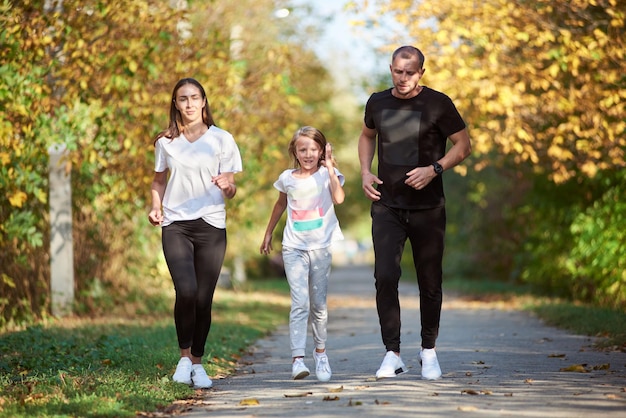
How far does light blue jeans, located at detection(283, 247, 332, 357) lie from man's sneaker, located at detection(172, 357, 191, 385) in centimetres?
73

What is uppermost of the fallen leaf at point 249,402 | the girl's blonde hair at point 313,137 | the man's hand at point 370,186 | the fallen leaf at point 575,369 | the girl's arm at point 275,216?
the girl's blonde hair at point 313,137

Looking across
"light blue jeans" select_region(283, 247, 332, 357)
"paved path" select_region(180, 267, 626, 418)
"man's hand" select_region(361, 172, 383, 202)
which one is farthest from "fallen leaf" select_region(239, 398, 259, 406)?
"man's hand" select_region(361, 172, 383, 202)

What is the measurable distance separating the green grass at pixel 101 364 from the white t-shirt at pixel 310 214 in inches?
52.0

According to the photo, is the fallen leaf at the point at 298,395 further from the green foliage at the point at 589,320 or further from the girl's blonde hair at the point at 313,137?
the green foliage at the point at 589,320

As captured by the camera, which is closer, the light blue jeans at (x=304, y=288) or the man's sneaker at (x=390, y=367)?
the man's sneaker at (x=390, y=367)

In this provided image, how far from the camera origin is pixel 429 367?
22.6ft

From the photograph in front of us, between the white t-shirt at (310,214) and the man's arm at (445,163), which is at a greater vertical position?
the man's arm at (445,163)

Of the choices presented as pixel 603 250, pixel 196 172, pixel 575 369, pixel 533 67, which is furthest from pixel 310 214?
pixel 603 250

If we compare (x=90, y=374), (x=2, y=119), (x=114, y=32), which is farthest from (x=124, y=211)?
(x=90, y=374)

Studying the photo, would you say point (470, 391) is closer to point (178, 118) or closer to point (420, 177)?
point (420, 177)

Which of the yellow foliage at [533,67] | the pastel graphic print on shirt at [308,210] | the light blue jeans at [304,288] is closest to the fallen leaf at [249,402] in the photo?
the light blue jeans at [304,288]

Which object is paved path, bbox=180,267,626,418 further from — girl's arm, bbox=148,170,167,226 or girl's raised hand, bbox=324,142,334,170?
girl's raised hand, bbox=324,142,334,170

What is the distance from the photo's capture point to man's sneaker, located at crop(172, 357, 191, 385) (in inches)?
269

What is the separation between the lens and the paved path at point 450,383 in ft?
18.3
